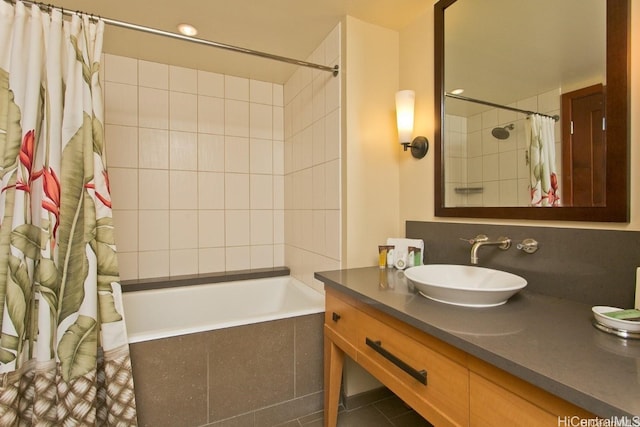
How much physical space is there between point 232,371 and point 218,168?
157 cm

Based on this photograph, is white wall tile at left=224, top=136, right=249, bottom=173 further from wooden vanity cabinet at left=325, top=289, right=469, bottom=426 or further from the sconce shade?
wooden vanity cabinet at left=325, top=289, right=469, bottom=426

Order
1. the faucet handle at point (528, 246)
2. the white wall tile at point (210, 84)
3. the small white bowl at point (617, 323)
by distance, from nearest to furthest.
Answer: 1. the small white bowl at point (617, 323)
2. the faucet handle at point (528, 246)
3. the white wall tile at point (210, 84)

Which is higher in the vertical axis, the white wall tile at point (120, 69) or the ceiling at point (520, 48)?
the white wall tile at point (120, 69)

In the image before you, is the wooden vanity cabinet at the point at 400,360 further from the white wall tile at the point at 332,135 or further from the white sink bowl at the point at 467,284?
the white wall tile at the point at 332,135

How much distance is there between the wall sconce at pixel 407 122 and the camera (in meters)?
1.54

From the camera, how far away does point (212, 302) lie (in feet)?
7.31

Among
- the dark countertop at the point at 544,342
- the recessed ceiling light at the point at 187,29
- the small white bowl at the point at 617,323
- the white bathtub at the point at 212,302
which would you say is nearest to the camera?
the dark countertop at the point at 544,342

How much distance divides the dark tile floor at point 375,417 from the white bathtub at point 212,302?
0.57 m

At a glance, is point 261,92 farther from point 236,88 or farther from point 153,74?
point 153,74

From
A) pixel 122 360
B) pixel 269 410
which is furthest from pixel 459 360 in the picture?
pixel 122 360

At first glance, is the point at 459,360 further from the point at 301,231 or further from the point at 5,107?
the point at 5,107

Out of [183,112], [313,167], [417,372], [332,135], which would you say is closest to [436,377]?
[417,372]

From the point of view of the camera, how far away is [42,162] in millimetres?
1184

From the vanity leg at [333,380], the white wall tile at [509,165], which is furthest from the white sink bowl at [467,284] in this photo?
the vanity leg at [333,380]
